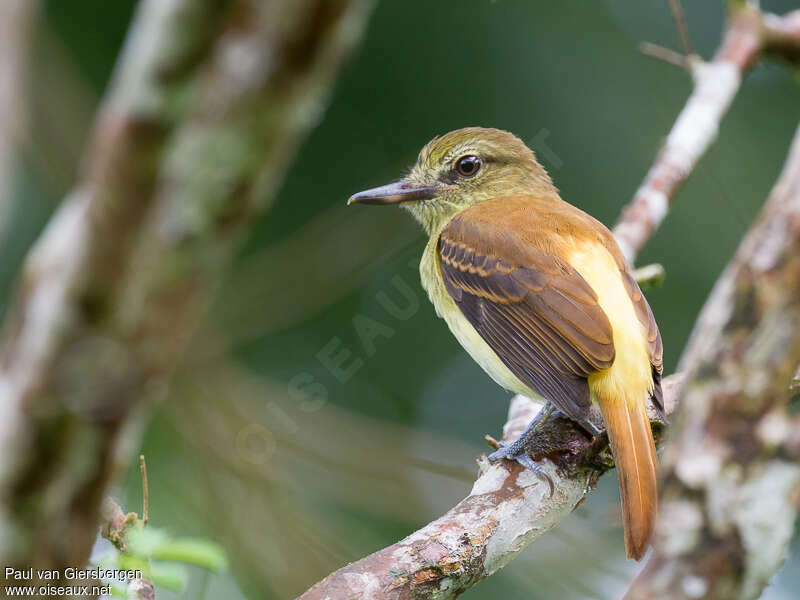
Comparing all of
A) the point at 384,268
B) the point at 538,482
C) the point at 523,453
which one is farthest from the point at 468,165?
the point at 538,482

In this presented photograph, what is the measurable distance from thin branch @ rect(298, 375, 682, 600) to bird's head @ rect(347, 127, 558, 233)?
143cm

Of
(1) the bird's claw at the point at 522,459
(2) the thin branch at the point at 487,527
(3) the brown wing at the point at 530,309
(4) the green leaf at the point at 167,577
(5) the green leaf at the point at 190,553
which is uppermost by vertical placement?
(3) the brown wing at the point at 530,309

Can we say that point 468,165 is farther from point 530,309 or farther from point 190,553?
point 190,553

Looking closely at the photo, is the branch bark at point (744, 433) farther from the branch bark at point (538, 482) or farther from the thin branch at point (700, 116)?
the thin branch at point (700, 116)

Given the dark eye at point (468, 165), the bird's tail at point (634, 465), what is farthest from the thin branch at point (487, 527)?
the dark eye at point (468, 165)

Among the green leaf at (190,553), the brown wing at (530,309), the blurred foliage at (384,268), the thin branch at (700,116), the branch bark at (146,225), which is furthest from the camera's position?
the thin branch at (700,116)

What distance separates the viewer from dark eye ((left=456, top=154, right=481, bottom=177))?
4867 millimetres

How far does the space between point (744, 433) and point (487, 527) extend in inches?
65.6

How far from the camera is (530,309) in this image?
3.91 m

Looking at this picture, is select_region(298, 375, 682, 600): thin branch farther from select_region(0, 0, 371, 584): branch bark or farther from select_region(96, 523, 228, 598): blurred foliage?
select_region(0, 0, 371, 584): branch bark

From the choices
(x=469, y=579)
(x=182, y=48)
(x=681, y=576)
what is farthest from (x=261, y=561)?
(x=182, y=48)

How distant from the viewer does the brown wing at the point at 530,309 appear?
140 inches

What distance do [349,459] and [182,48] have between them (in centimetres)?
384

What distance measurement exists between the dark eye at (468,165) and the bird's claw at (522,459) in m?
1.86
